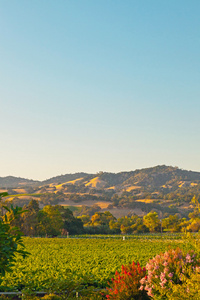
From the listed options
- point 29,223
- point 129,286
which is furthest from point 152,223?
point 129,286

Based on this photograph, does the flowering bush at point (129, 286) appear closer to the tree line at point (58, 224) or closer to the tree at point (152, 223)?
the tree line at point (58, 224)

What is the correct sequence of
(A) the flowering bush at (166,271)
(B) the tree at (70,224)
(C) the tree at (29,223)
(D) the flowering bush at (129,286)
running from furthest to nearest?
1. (B) the tree at (70,224)
2. (C) the tree at (29,223)
3. (D) the flowering bush at (129,286)
4. (A) the flowering bush at (166,271)

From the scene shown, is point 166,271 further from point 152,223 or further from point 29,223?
point 152,223

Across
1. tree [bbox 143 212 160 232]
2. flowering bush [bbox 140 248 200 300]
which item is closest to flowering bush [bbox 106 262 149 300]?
flowering bush [bbox 140 248 200 300]

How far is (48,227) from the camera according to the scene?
264ft

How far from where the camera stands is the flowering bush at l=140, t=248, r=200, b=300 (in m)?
9.69

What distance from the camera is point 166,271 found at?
9.82m

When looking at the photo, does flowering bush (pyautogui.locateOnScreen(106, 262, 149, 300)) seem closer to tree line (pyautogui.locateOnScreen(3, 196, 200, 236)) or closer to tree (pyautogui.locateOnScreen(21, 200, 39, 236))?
tree line (pyautogui.locateOnScreen(3, 196, 200, 236))

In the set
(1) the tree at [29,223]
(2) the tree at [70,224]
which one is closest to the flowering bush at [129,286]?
(1) the tree at [29,223]

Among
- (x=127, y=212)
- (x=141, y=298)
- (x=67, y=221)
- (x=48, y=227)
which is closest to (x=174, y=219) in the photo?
(x=67, y=221)

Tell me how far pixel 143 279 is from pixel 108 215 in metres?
114

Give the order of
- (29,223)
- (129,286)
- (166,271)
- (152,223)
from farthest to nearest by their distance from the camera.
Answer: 1. (152,223)
2. (29,223)
3. (129,286)
4. (166,271)

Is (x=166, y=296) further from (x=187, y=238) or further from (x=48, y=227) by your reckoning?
(x=48, y=227)

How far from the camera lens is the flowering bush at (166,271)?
9695 mm
